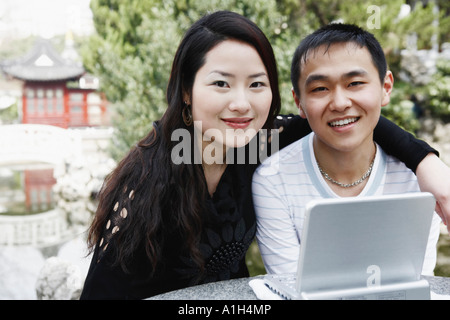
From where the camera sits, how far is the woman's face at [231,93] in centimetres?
115

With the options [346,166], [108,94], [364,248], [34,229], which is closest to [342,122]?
[346,166]

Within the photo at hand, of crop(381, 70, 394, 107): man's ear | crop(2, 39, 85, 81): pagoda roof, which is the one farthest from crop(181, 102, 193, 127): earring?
crop(2, 39, 85, 81): pagoda roof

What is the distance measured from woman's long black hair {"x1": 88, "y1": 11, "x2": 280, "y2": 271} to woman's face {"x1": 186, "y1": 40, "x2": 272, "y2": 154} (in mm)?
32

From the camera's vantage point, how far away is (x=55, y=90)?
15.1 meters

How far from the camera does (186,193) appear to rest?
124 cm

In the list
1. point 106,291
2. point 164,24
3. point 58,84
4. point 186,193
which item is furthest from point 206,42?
point 58,84

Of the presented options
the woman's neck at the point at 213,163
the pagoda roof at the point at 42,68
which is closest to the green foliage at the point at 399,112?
the woman's neck at the point at 213,163

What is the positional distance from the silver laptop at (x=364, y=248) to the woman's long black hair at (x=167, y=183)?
528 millimetres

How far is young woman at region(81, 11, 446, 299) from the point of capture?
1.17 m

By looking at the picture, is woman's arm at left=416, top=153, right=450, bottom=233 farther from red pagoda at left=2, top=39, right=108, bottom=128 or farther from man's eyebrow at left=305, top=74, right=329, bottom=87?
red pagoda at left=2, top=39, right=108, bottom=128

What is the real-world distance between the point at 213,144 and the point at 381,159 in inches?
18.4

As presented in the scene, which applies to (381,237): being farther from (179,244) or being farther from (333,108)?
(179,244)

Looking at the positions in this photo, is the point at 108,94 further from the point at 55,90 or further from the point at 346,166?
the point at 55,90

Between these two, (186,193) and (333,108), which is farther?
(186,193)
